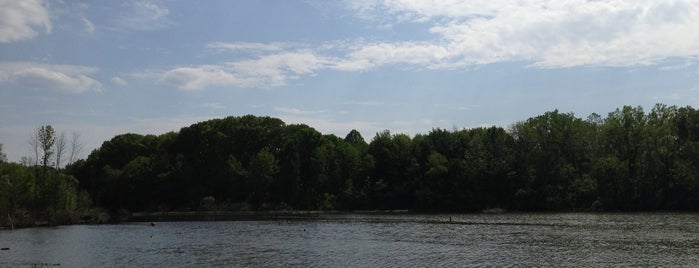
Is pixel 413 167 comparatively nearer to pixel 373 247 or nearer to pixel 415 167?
pixel 415 167

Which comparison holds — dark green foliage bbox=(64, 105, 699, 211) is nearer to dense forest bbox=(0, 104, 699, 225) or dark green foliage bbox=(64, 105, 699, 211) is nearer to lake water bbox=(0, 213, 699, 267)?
dense forest bbox=(0, 104, 699, 225)

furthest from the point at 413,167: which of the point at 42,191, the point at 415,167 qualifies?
the point at 42,191

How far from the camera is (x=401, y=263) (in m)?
36.8

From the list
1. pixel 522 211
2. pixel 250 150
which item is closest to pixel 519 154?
pixel 522 211

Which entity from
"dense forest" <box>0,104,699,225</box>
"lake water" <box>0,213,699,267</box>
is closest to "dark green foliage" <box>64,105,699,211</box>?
"dense forest" <box>0,104,699,225</box>

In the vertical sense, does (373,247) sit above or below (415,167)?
below

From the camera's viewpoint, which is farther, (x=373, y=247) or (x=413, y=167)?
(x=413, y=167)

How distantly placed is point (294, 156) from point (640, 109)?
69.4 meters

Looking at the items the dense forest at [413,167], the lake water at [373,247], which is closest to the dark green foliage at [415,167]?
the dense forest at [413,167]

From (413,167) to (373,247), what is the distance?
7747 centimetres

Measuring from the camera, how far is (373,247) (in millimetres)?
45969

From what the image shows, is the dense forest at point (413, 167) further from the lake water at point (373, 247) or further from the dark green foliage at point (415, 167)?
the lake water at point (373, 247)

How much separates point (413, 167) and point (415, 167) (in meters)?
0.44

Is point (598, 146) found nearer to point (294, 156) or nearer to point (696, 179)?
point (696, 179)
